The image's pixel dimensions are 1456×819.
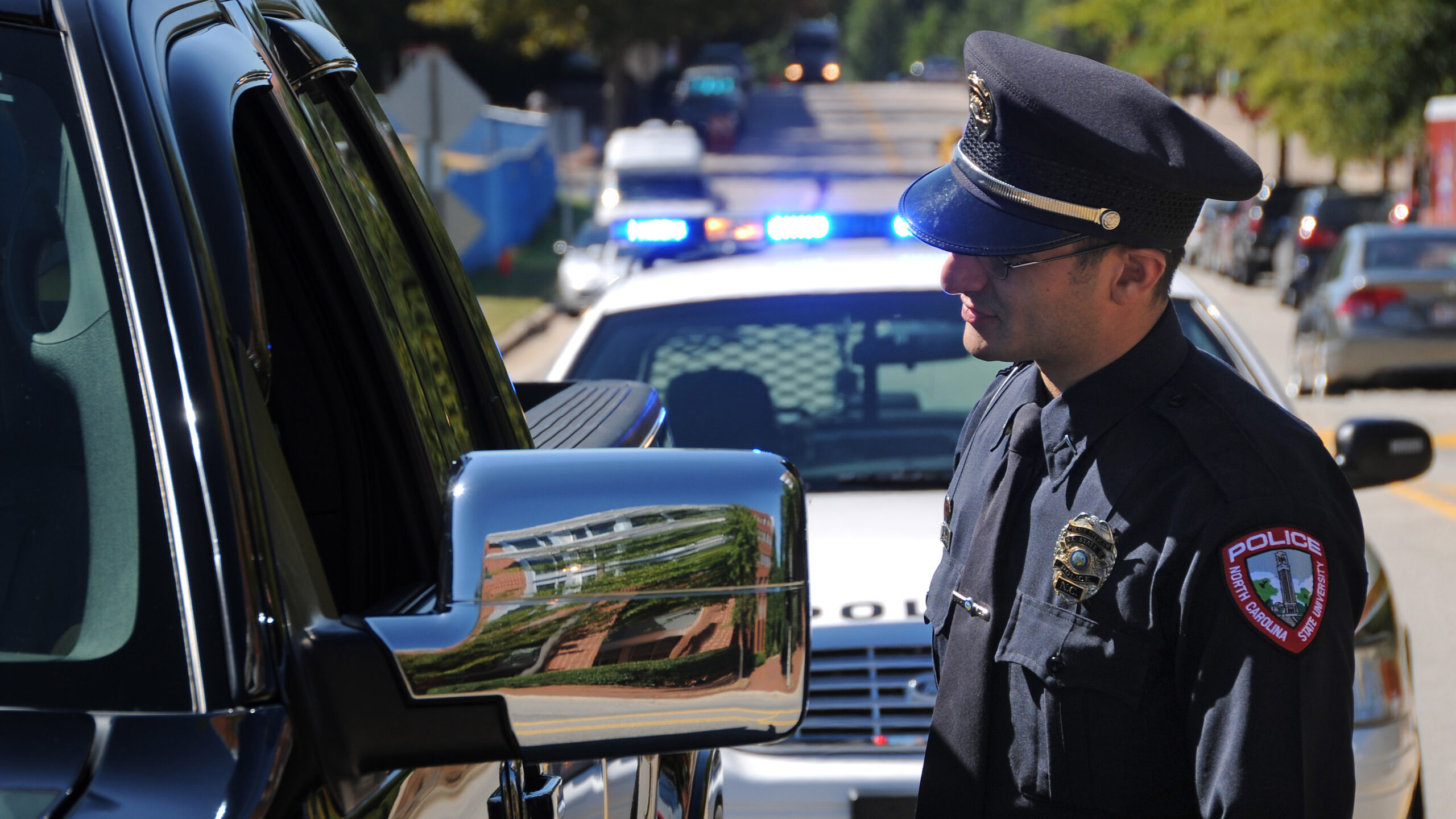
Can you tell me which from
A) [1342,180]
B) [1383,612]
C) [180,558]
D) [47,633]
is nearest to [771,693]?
[180,558]

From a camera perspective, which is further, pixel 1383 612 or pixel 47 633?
pixel 1383 612

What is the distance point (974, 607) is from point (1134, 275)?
0.45m

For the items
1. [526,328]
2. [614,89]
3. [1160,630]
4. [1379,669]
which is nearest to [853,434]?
[1379,669]

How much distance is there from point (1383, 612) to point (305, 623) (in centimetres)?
283

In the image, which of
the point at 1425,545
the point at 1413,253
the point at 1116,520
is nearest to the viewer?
the point at 1116,520

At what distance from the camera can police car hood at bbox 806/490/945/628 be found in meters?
3.39

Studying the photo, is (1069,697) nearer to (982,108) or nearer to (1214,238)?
(982,108)

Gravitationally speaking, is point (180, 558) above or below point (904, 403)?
above

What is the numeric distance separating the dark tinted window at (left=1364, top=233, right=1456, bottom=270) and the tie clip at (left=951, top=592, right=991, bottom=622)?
42.2ft

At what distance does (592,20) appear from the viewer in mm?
45469

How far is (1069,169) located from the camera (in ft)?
6.31

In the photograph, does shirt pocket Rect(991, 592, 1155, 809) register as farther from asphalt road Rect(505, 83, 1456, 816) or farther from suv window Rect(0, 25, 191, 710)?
asphalt road Rect(505, 83, 1456, 816)

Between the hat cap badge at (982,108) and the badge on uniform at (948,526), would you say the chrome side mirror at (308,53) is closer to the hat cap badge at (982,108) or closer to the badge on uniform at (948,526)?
the hat cap badge at (982,108)

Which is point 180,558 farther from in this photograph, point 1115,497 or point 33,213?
point 1115,497
